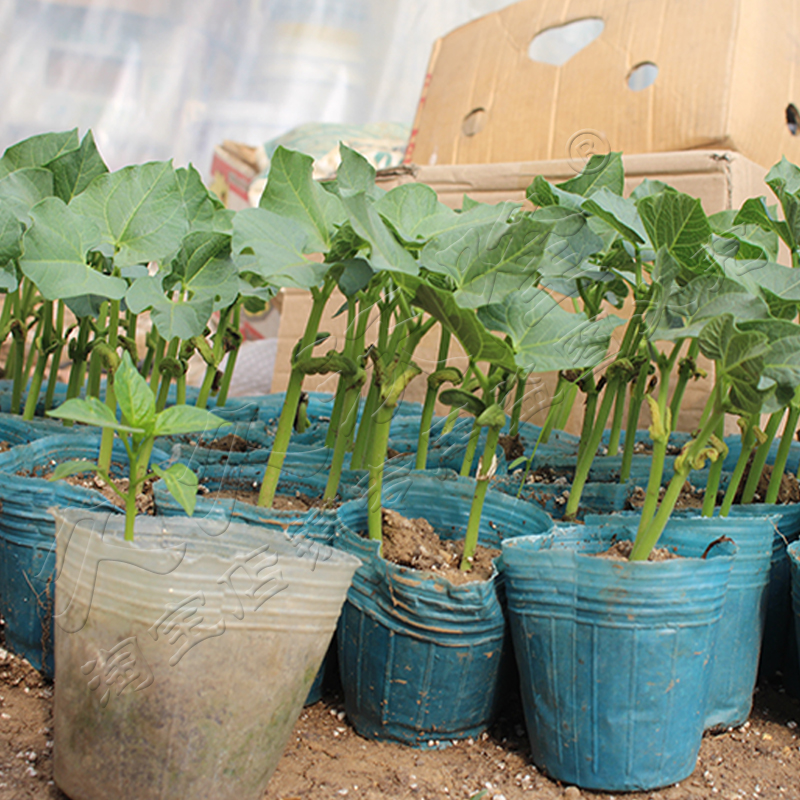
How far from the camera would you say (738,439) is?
123 centimetres

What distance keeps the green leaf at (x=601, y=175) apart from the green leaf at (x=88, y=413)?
0.61m

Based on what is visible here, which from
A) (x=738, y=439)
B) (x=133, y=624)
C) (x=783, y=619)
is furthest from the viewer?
(x=738, y=439)

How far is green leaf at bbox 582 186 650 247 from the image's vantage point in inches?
30.9

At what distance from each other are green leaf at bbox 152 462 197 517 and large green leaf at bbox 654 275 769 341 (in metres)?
0.45

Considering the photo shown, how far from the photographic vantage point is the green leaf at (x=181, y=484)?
1.97 feet

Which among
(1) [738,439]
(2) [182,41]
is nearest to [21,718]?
(1) [738,439]

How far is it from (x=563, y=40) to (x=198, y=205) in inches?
52.3

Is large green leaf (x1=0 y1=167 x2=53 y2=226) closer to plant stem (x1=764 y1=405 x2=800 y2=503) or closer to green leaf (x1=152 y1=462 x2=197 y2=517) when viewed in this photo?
green leaf (x1=152 y1=462 x2=197 y2=517)

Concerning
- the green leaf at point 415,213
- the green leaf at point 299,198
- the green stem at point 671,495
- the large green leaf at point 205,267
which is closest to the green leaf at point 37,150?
the large green leaf at point 205,267

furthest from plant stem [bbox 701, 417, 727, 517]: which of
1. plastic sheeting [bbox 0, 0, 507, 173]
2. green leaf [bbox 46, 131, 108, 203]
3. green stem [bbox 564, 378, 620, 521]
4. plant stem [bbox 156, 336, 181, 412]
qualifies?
plastic sheeting [bbox 0, 0, 507, 173]

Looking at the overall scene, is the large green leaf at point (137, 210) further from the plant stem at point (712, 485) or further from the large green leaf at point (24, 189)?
the plant stem at point (712, 485)

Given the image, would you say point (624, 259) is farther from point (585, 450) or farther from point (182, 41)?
point (182, 41)

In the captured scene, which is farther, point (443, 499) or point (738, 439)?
point (738, 439)

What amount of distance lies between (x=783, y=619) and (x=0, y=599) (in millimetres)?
966
